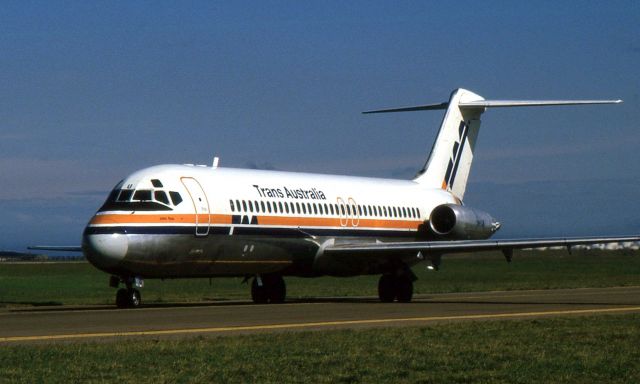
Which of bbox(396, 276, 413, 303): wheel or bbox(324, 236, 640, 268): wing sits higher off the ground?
bbox(324, 236, 640, 268): wing

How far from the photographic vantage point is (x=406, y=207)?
119ft

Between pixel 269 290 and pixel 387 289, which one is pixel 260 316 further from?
pixel 387 289

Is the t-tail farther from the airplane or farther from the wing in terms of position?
the wing

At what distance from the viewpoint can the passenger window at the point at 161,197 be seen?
2745cm

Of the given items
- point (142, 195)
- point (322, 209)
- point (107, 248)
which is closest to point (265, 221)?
point (322, 209)

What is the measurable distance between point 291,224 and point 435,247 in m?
3.80

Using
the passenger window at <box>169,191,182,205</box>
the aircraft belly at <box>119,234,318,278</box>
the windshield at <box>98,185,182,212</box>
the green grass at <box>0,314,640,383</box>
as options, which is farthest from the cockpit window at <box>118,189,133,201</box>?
the green grass at <box>0,314,640,383</box>

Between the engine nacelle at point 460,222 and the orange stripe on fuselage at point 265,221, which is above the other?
the engine nacelle at point 460,222

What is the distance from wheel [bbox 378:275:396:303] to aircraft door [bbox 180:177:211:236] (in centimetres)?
648

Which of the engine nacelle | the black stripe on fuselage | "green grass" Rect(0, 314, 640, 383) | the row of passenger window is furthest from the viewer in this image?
the engine nacelle

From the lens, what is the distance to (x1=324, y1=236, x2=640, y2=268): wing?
97.8ft

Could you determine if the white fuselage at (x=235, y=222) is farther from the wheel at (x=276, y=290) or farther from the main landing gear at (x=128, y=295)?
the wheel at (x=276, y=290)

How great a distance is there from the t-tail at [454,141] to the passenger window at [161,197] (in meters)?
12.7

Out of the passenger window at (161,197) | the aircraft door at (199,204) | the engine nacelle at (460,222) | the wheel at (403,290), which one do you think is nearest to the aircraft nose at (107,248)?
the passenger window at (161,197)
